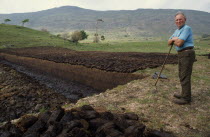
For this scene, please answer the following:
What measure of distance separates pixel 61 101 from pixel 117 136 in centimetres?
664

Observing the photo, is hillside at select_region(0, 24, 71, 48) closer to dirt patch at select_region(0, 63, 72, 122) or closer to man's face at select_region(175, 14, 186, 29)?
dirt patch at select_region(0, 63, 72, 122)

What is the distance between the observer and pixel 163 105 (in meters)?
6.67

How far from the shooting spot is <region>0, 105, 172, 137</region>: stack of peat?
Answer: 13.8 feet

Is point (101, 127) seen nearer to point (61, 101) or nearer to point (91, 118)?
point (91, 118)

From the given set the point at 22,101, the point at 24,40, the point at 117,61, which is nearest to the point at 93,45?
the point at 24,40

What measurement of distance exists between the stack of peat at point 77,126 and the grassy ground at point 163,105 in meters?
0.81

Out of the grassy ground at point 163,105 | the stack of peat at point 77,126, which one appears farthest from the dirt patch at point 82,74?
the stack of peat at point 77,126

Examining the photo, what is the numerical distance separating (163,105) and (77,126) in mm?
3386

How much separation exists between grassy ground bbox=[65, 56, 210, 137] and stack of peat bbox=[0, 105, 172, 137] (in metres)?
0.81

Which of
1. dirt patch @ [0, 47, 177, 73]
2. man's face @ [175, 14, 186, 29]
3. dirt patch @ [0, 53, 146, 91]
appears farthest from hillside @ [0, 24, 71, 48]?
man's face @ [175, 14, 186, 29]

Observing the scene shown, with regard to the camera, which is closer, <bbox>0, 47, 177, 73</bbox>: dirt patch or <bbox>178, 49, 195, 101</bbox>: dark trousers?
<bbox>178, 49, 195, 101</bbox>: dark trousers

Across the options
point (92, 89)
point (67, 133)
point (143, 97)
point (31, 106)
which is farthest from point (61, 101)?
point (67, 133)

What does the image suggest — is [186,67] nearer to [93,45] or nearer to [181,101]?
[181,101]

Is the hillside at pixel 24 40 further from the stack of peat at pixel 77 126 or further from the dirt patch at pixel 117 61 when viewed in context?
the stack of peat at pixel 77 126
